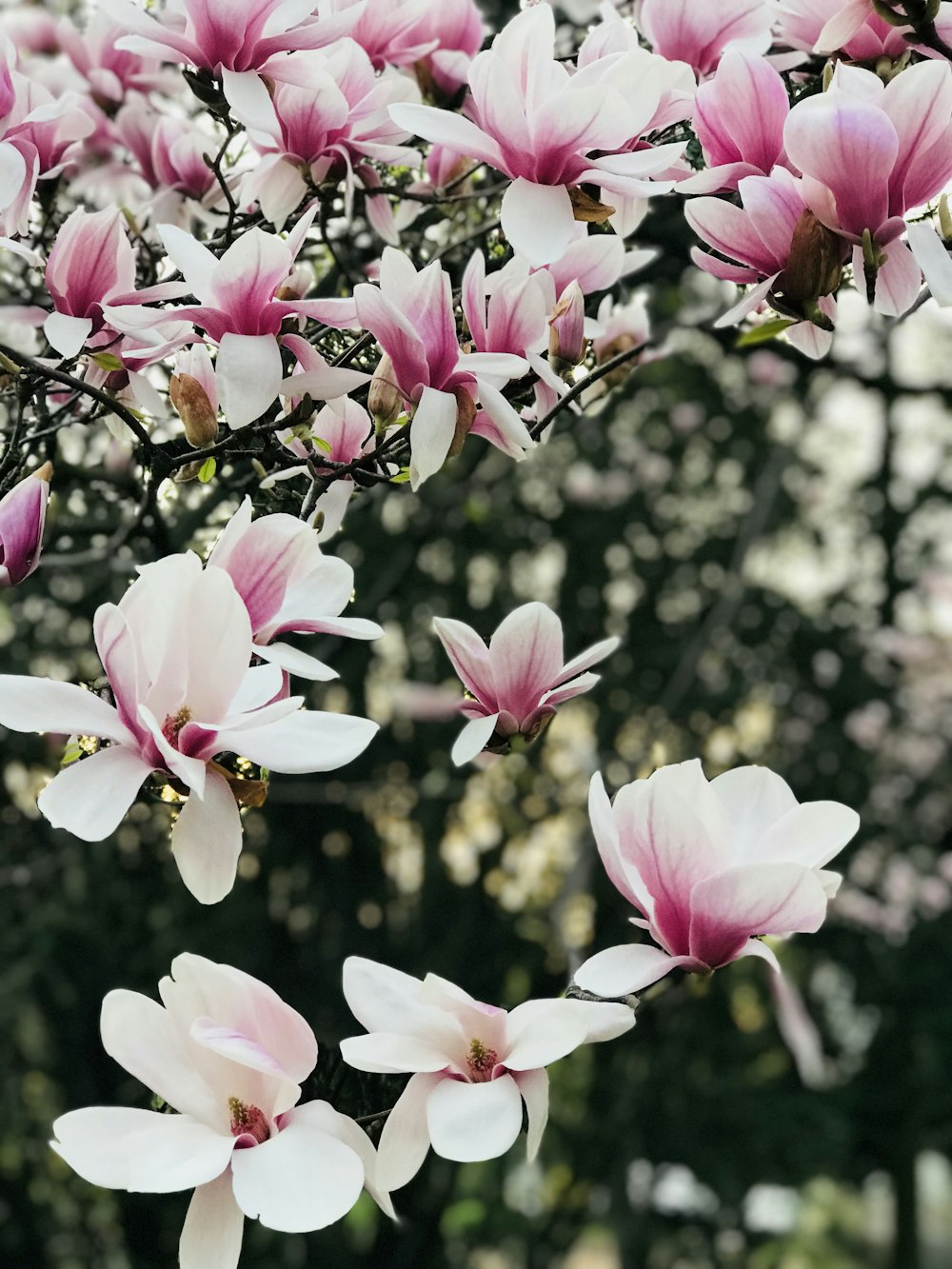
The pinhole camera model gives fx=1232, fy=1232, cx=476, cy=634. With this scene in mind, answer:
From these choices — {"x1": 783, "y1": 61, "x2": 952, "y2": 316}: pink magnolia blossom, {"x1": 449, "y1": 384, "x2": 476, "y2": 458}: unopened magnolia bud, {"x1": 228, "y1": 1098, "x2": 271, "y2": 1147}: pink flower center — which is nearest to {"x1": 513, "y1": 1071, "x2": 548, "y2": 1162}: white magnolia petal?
{"x1": 228, "y1": 1098, "x2": 271, "y2": 1147}: pink flower center

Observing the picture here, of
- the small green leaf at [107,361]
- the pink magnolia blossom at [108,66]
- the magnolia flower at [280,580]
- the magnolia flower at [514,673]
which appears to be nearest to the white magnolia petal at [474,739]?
the magnolia flower at [514,673]

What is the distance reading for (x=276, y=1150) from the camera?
528mm

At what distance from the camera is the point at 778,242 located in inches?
27.2

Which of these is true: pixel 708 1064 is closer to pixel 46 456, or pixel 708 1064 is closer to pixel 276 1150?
pixel 46 456

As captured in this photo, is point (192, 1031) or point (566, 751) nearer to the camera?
point (192, 1031)

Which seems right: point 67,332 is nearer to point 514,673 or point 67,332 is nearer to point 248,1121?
point 514,673

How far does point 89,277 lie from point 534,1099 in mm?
553

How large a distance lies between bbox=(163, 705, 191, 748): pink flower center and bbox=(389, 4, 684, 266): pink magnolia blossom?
0.32m

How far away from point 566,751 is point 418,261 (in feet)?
9.41

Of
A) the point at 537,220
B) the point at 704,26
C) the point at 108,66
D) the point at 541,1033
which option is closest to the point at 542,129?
the point at 537,220

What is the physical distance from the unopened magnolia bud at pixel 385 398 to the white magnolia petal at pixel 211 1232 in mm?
413

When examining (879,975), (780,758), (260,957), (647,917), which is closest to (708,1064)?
Answer: (879,975)

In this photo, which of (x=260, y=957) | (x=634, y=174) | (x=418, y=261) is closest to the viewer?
(x=634, y=174)

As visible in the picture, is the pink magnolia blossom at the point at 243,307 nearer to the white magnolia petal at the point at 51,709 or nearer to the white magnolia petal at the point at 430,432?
the white magnolia petal at the point at 430,432
